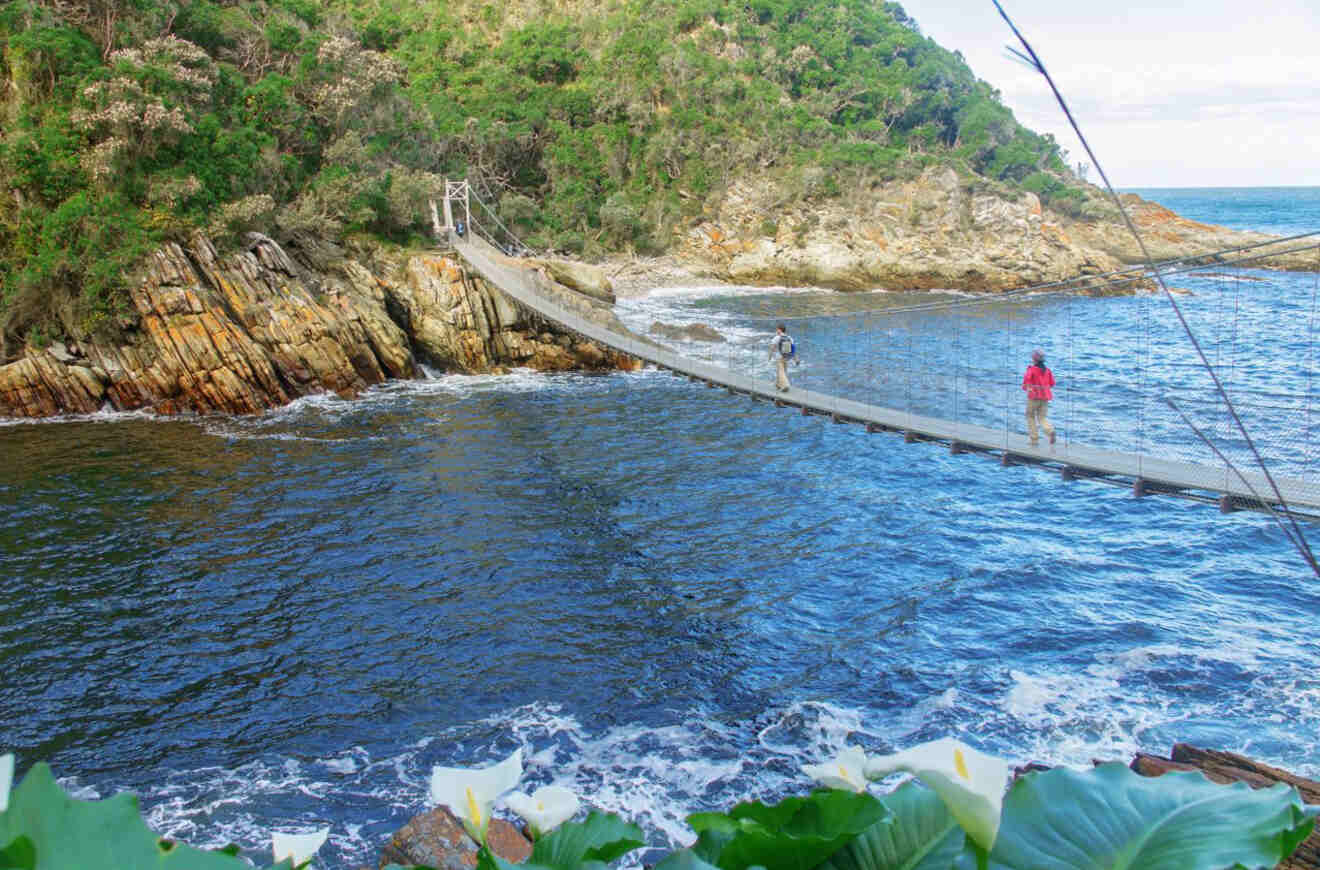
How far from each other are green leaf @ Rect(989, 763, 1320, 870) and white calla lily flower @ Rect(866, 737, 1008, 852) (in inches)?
1.2

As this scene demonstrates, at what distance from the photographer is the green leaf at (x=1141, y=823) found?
90 centimetres

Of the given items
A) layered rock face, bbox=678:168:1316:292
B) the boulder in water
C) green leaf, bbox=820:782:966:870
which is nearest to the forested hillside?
layered rock face, bbox=678:168:1316:292

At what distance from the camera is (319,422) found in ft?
46.1

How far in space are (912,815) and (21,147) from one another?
58.7ft

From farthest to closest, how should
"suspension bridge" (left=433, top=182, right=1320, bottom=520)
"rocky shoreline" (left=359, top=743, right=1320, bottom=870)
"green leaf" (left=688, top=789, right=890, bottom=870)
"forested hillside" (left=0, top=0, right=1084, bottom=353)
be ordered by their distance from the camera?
"forested hillside" (left=0, top=0, right=1084, bottom=353) → "suspension bridge" (left=433, top=182, right=1320, bottom=520) → "rocky shoreline" (left=359, top=743, right=1320, bottom=870) → "green leaf" (left=688, top=789, right=890, bottom=870)

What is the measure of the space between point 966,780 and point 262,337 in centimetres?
1590

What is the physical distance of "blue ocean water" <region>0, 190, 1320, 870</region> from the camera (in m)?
6.03

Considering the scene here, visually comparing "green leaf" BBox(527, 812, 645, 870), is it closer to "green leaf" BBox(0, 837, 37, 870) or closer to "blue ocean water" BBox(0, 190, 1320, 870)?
"green leaf" BBox(0, 837, 37, 870)

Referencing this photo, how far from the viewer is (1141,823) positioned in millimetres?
947

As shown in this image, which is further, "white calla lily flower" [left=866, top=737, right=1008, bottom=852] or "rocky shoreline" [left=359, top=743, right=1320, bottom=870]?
"rocky shoreline" [left=359, top=743, right=1320, bottom=870]

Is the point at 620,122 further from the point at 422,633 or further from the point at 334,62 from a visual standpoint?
the point at 422,633

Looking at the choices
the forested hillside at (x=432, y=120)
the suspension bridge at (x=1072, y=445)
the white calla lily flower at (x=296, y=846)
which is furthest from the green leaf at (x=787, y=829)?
the forested hillside at (x=432, y=120)

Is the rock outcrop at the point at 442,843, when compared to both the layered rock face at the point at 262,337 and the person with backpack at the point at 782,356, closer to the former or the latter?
the person with backpack at the point at 782,356

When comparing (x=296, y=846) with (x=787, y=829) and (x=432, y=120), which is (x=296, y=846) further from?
(x=432, y=120)
